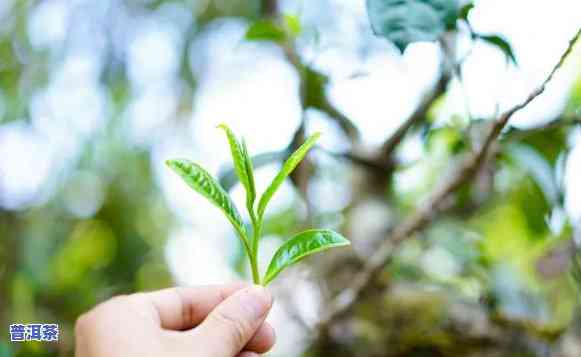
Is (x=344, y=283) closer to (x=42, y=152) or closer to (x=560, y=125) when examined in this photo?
(x=560, y=125)

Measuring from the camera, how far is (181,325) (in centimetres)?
58

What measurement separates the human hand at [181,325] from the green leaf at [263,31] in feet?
1.33

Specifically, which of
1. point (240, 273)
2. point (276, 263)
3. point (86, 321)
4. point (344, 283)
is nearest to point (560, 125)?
point (344, 283)

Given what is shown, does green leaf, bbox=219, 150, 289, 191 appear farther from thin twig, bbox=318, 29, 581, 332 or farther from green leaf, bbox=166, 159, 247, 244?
green leaf, bbox=166, 159, 247, 244

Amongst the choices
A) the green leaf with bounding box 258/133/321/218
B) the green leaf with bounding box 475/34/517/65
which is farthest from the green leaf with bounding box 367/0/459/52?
the green leaf with bounding box 258/133/321/218

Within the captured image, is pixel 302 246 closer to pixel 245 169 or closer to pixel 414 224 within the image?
pixel 245 169

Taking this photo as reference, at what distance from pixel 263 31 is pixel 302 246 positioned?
0.45 meters

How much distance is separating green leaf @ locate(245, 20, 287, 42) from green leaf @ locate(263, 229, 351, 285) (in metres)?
0.44

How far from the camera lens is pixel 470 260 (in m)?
1.11

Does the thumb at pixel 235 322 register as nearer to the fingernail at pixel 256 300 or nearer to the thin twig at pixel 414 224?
the fingernail at pixel 256 300

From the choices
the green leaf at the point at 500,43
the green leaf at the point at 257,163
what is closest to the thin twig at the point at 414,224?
the green leaf at the point at 500,43

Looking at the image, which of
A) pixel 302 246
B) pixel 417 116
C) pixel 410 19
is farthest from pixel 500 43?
pixel 302 246

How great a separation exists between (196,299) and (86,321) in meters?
0.09

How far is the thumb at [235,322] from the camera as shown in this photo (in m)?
0.48
